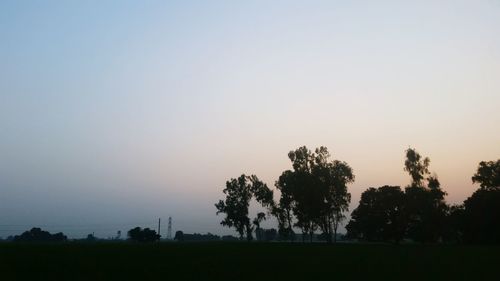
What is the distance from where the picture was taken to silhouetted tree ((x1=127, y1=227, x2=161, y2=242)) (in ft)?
469

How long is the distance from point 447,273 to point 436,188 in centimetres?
6736

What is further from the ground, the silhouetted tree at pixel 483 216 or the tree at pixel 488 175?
the tree at pixel 488 175

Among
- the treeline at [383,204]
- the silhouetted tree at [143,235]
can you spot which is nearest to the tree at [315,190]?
the treeline at [383,204]

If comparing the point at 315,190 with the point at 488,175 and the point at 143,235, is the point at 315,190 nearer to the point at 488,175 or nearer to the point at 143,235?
the point at 488,175

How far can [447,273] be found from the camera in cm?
2864

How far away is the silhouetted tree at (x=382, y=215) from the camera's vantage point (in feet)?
328

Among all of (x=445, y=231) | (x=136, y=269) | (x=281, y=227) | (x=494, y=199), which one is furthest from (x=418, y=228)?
(x=136, y=269)

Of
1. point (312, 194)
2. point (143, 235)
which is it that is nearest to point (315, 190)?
point (312, 194)

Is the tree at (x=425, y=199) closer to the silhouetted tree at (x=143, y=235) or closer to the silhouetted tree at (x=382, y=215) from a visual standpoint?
the silhouetted tree at (x=382, y=215)

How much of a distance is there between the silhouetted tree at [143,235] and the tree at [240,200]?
4020cm

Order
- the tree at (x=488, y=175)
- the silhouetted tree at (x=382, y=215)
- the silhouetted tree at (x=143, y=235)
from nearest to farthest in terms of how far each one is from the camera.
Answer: the tree at (x=488, y=175)
the silhouetted tree at (x=382, y=215)
the silhouetted tree at (x=143, y=235)

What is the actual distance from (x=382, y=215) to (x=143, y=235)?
2813 inches

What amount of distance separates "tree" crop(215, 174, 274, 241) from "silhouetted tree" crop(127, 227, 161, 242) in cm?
4020

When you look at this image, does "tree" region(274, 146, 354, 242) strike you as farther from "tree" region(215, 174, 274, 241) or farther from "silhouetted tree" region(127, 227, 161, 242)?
"silhouetted tree" region(127, 227, 161, 242)
